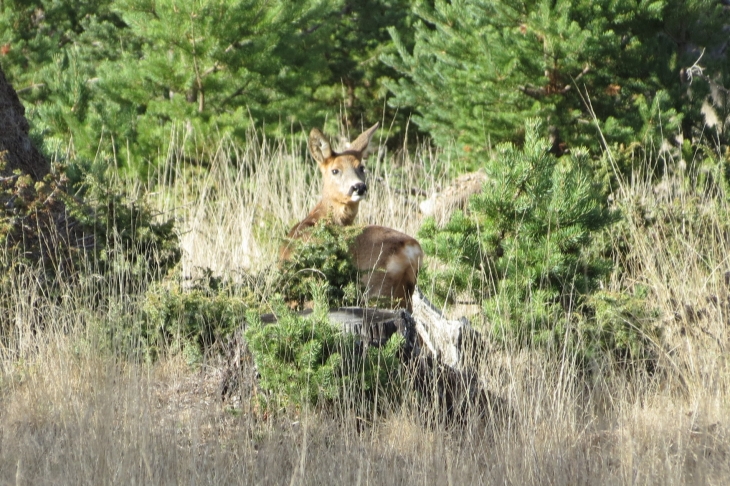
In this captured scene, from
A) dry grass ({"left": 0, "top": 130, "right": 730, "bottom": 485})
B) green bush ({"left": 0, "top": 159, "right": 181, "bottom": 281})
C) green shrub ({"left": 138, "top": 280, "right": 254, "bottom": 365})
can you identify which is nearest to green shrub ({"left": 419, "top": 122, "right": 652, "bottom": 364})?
dry grass ({"left": 0, "top": 130, "right": 730, "bottom": 485})

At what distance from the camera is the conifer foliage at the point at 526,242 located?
19.4 feet

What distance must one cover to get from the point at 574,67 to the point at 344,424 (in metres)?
6.07

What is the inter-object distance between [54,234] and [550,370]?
3.32m

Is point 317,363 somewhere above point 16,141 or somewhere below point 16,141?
below

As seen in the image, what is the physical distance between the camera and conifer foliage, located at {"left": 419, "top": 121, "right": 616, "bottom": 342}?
5.93 metres

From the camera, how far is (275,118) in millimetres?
11484

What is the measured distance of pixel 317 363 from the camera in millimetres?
Result: 4898

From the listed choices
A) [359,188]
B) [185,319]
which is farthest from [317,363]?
[359,188]

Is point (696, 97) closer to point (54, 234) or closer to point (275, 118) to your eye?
point (275, 118)

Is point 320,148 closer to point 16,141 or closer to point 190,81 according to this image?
point 190,81

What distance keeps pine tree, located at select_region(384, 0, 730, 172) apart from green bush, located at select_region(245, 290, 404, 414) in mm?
5228

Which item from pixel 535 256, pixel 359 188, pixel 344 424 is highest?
pixel 359 188

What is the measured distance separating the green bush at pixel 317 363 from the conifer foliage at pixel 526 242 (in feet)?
3.63

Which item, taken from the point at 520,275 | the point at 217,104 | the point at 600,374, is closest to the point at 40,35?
the point at 217,104
